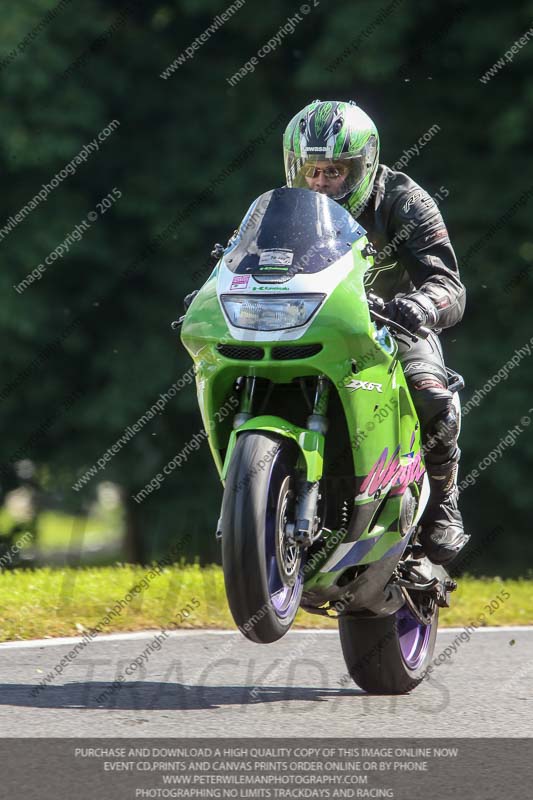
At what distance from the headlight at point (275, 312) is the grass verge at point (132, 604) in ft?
8.42

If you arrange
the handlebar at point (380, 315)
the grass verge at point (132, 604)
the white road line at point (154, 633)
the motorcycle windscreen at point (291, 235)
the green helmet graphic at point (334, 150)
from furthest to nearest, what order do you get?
the grass verge at point (132, 604) < the white road line at point (154, 633) < the green helmet graphic at point (334, 150) < the handlebar at point (380, 315) < the motorcycle windscreen at point (291, 235)

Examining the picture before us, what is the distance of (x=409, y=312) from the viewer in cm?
490

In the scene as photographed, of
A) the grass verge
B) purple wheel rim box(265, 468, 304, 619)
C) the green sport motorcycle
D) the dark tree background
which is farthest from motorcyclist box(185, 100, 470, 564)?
the dark tree background

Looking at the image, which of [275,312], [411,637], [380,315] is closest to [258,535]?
[275,312]

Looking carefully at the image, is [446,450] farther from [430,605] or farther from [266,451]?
[266,451]

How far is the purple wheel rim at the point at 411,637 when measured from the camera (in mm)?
5730

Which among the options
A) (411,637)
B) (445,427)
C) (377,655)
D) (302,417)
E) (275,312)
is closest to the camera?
(275,312)

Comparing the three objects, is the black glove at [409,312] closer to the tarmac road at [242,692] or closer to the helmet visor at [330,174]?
the helmet visor at [330,174]

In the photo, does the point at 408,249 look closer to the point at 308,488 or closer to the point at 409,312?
the point at 409,312

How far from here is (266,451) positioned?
4375 mm

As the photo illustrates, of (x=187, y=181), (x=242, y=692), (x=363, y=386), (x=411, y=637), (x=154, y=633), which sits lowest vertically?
(x=187, y=181)

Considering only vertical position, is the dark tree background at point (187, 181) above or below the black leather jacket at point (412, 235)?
below

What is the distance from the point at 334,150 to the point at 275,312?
2.94 ft

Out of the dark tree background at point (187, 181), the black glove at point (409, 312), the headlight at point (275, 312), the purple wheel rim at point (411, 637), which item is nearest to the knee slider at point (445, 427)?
the black glove at point (409, 312)
